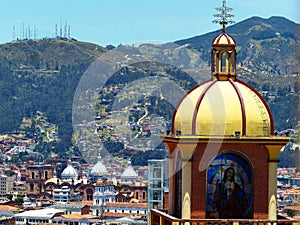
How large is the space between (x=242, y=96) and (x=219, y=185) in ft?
2.80

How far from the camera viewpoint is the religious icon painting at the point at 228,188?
9.78m

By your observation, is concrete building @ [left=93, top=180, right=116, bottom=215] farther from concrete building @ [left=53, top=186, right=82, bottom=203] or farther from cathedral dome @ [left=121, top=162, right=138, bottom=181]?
cathedral dome @ [left=121, top=162, right=138, bottom=181]

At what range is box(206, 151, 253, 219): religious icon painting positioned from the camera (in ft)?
32.1

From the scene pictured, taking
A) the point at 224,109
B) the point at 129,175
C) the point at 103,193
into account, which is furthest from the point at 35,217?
the point at 224,109

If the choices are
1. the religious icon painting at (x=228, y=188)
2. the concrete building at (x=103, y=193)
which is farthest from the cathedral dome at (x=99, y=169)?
the religious icon painting at (x=228, y=188)

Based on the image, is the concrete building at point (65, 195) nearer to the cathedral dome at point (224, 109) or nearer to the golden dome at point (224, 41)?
the golden dome at point (224, 41)

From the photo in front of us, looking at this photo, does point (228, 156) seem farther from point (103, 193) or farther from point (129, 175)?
point (129, 175)

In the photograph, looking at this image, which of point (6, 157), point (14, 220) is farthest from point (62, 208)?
point (6, 157)

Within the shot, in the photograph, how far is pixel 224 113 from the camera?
383 inches

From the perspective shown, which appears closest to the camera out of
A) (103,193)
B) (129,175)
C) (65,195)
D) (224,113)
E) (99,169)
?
(224,113)

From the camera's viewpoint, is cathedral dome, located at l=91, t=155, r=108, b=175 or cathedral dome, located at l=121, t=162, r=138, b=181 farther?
cathedral dome, located at l=91, t=155, r=108, b=175

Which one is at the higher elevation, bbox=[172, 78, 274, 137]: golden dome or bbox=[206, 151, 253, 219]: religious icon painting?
bbox=[172, 78, 274, 137]: golden dome

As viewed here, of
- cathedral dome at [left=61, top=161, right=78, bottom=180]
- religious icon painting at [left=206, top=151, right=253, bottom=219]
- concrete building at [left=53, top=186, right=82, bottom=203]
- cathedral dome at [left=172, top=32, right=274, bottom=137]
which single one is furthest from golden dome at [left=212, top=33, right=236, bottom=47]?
cathedral dome at [left=61, top=161, right=78, bottom=180]

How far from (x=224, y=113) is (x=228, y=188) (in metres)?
0.70
